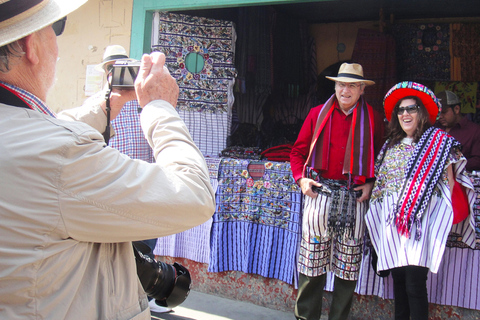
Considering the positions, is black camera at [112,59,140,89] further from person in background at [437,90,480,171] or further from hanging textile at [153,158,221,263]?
person in background at [437,90,480,171]

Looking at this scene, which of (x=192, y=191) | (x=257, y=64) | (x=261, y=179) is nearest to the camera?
(x=192, y=191)

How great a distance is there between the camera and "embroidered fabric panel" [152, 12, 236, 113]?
4.41 meters

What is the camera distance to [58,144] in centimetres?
91

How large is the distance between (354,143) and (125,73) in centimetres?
212

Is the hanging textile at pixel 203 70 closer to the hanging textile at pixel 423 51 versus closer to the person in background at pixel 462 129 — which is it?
the person in background at pixel 462 129

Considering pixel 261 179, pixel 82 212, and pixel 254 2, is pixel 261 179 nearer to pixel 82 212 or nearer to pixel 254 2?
pixel 254 2

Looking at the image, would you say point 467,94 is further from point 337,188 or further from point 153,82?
point 153,82

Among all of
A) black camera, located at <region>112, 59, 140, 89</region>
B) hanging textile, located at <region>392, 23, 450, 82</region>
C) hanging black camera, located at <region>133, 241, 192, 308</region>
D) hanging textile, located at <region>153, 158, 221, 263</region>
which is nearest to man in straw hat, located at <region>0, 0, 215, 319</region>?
hanging black camera, located at <region>133, 241, 192, 308</region>

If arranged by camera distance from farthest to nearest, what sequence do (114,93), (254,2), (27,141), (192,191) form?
1. (254,2)
2. (114,93)
3. (192,191)
4. (27,141)

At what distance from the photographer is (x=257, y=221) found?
4.05 m

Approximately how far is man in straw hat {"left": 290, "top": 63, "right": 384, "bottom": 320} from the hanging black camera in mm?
1988

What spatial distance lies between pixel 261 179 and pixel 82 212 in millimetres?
3178

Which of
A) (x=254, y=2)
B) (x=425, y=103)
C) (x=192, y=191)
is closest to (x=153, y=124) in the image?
(x=192, y=191)

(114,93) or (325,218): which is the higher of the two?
(114,93)
